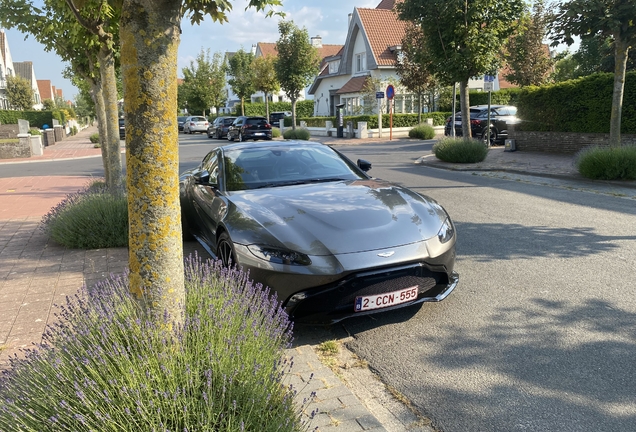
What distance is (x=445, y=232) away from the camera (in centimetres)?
454

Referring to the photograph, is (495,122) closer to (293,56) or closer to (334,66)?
(293,56)

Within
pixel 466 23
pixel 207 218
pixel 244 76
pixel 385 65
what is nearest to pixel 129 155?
pixel 207 218

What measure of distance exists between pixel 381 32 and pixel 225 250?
142ft

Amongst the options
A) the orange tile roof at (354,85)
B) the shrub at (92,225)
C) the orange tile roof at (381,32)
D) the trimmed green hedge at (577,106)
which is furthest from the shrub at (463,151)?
the orange tile roof at (354,85)

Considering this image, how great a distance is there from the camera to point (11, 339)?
4047 millimetres

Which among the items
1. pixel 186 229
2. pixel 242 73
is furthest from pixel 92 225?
pixel 242 73

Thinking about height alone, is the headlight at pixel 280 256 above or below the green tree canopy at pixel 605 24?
below

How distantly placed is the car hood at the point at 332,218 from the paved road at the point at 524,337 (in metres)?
0.76

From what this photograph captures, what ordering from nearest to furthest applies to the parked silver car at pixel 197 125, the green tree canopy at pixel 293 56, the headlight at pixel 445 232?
the headlight at pixel 445 232
the green tree canopy at pixel 293 56
the parked silver car at pixel 197 125

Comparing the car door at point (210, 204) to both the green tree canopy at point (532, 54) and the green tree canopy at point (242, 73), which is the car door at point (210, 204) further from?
the green tree canopy at point (242, 73)

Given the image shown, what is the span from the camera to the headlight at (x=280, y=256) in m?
3.97

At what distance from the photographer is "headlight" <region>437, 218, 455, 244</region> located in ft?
14.5

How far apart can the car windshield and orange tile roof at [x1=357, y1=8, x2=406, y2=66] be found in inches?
1487

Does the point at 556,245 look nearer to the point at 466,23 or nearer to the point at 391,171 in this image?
the point at 391,171
